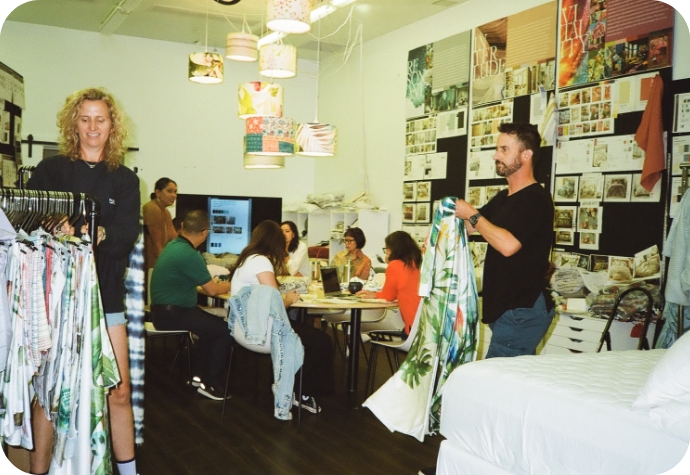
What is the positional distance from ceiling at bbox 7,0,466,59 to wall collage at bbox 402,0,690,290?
0.75 metres

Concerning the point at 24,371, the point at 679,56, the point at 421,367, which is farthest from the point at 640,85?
the point at 24,371

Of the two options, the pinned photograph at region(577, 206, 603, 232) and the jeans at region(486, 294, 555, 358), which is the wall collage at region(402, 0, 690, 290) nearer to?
the pinned photograph at region(577, 206, 603, 232)

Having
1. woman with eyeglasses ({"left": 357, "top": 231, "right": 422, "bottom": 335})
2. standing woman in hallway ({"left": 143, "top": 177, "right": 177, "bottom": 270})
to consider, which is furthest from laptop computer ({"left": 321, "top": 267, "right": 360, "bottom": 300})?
standing woman in hallway ({"left": 143, "top": 177, "right": 177, "bottom": 270})

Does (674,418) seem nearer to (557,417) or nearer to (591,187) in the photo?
(557,417)

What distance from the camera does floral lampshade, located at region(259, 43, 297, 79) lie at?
5090 millimetres

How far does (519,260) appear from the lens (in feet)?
9.67

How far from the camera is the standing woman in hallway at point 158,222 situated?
7309 millimetres

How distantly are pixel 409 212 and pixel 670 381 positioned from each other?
563 cm

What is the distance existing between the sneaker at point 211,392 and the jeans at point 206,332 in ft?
0.09

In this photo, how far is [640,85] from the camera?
499 cm

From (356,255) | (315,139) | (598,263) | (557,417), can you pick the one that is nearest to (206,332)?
(315,139)

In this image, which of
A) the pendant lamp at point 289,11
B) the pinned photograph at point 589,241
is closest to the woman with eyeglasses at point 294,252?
the pinned photograph at point 589,241

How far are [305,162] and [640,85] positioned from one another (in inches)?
212

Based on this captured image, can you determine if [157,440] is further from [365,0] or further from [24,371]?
[365,0]
